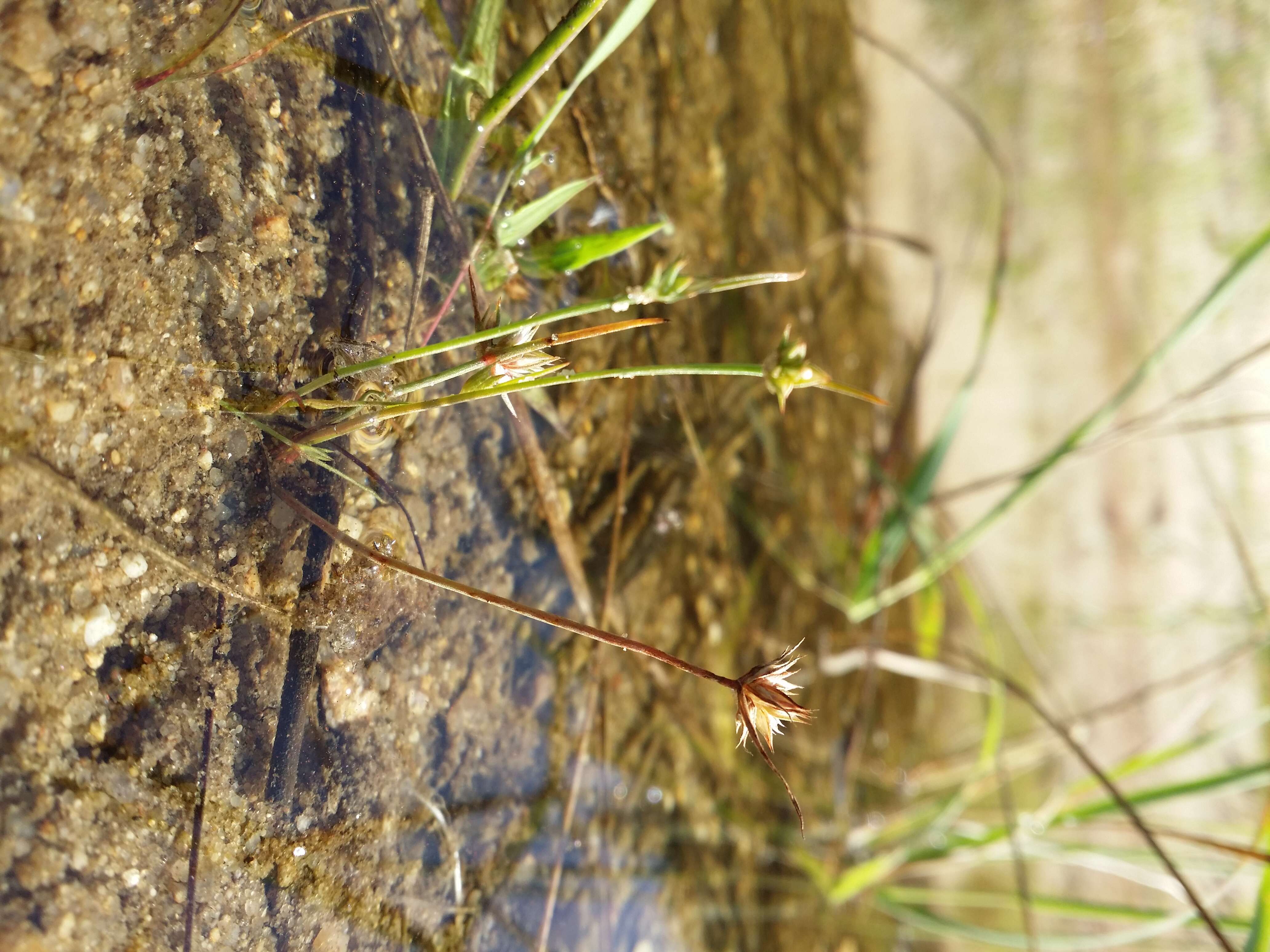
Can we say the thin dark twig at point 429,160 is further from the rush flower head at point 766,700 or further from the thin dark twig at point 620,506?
the rush flower head at point 766,700

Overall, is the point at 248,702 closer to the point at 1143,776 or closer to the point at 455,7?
Answer: the point at 455,7

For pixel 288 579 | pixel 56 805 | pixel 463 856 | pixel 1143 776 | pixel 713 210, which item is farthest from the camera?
pixel 1143 776

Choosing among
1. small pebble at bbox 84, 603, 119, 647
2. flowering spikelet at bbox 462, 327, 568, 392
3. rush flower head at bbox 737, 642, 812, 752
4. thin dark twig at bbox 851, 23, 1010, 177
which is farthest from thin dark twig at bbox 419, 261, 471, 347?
thin dark twig at bbox 851, 23, 1010, 177

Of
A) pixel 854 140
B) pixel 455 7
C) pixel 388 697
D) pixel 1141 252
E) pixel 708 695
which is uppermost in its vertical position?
pixel 854 140

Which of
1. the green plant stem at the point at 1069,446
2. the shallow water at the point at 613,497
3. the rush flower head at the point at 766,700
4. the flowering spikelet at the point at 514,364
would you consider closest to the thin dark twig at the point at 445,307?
the shallow water at the point at 613,497

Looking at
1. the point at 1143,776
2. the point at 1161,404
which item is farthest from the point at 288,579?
the point at 1143,776

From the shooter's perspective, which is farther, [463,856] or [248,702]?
[463,856]

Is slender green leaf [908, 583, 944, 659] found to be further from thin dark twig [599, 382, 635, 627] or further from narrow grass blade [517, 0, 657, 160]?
narrow grass blade [517, 0, 657, 160]
